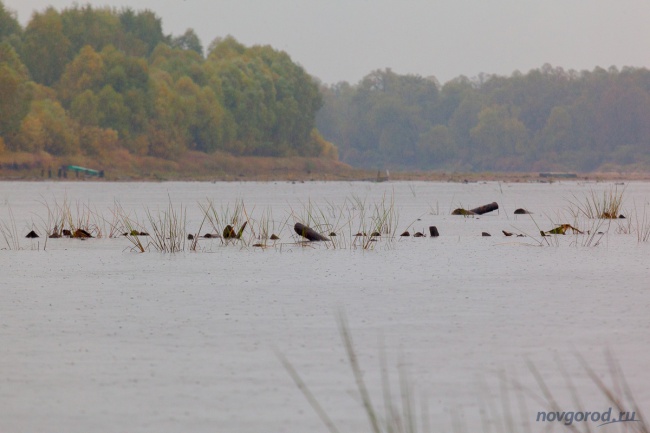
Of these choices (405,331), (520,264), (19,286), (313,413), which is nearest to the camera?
(313,413)

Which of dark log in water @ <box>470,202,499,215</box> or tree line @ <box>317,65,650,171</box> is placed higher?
tree line @ <box>317,65,650,171</box>

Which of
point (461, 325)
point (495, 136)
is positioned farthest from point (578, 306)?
point (495, 136)

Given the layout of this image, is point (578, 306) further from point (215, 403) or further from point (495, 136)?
point (495, 136)

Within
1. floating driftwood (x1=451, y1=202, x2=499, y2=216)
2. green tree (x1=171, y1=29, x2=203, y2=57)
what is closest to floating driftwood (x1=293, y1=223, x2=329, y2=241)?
floating driftwood (x1=451, y1=202, x2=499, y2=216)

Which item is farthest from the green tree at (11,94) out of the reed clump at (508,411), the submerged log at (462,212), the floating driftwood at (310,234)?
the reed clump at (508,411)

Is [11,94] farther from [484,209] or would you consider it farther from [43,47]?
[484,209]

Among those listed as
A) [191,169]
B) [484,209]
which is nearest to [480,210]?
[484,209]

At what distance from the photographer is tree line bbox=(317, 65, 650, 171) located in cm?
15462

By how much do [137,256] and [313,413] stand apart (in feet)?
27.0

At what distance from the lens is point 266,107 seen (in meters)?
102

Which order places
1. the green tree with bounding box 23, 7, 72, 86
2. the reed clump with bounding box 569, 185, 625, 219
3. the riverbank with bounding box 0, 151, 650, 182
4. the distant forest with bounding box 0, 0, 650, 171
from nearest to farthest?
the reed clump with bounding box 569, 185, 625, 219 < the riverbank with bounding box 0, 151, 650, 182 < the distant forest with bounding box 0, 0, 650, 171 < the green tree with bounding box 23, 7, 72, 86

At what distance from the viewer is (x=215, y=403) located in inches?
187

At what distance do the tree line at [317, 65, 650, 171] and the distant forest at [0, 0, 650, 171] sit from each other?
20 centimetres

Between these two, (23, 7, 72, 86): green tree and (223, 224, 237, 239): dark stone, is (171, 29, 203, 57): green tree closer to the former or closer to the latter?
(23, 7, 72, 86): green tree
